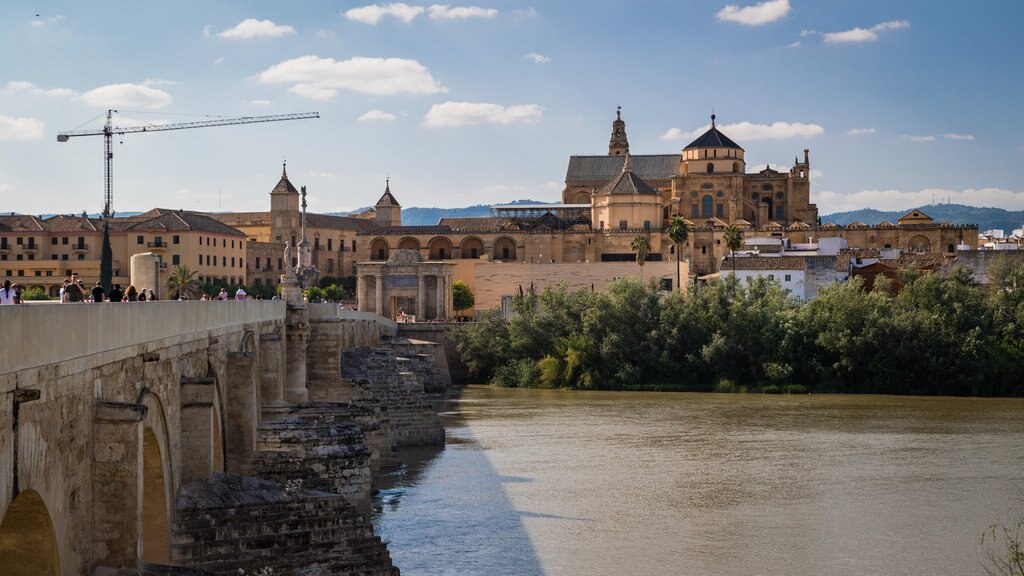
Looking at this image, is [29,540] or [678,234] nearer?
[29,540]

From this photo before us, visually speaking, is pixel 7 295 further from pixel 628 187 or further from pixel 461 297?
pixel 628 187

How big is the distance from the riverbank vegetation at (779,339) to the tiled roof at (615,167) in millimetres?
45636

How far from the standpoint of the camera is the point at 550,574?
60.3ft

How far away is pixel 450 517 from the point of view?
22484mm

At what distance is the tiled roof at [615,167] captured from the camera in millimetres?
100688

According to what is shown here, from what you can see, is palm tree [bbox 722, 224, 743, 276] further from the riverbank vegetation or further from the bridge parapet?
the bridge parapet

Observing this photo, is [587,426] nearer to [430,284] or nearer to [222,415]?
[222,415]

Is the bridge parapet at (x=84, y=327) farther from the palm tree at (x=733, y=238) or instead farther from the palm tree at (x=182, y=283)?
the palm tree at (x=733, y=238)

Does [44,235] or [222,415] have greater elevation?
[44,235]

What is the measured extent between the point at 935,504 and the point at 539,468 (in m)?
8.68

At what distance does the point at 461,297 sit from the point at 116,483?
69.2 m

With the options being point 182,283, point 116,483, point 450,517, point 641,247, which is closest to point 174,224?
point 182,283

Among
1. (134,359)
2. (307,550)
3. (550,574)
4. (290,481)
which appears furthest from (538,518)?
(134,359)

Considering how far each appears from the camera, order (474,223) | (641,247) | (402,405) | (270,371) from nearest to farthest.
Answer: (270,371) < (402,405) < (641,247) < (474,223)
